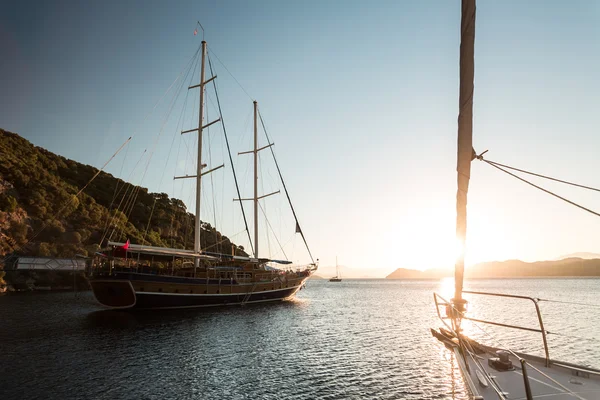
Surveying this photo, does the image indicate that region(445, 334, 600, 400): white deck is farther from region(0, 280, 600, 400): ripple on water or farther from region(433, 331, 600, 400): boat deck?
region(0, 280, 600, 400): ripple on water

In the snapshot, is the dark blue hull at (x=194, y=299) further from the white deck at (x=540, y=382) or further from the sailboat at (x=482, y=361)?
the white deck at (x=540, y=382)

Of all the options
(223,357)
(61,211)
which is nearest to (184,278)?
(223,357)

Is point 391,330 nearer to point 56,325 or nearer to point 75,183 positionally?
point 56,325

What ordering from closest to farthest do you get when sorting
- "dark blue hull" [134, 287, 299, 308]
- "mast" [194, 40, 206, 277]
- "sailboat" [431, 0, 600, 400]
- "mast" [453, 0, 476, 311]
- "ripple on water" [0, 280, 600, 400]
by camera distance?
1. "sailboat" [431, 0, 600, 400]
2. "mast" [453, 0, 476, 311]
3. "ripple on water" [0, 280, 600, 400]
4. "dark blue hull" [134, 287, 299, 308]
5. "mast" [194, 40, 206, 277]

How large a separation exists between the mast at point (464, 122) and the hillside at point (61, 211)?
43.6 meters

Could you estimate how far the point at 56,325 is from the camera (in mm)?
27312

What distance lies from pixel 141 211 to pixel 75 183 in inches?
722

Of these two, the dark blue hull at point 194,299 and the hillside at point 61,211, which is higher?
the hillside at point 61,211

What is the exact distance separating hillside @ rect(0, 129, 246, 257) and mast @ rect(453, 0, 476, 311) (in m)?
43.6

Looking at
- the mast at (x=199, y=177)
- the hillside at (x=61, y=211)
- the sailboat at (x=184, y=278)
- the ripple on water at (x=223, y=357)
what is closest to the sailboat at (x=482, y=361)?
the ripple on water at (x=223, y=357)

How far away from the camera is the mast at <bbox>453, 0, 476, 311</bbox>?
749 centimetres

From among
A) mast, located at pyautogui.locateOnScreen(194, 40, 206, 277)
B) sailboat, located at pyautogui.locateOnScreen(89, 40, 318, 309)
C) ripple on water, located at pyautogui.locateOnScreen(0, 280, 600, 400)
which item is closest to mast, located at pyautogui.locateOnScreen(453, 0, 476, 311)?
ripple on water, located at pyautogui.locateOnScreen(0, 280, 600, 400)

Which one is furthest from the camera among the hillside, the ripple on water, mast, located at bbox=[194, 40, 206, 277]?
the hillside

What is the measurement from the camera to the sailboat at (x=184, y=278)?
3303cm
